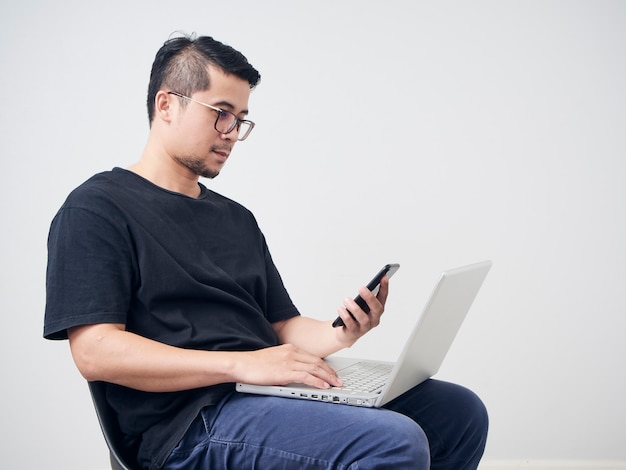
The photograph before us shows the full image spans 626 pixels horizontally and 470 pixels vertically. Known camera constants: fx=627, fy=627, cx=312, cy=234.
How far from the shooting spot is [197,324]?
127 cm

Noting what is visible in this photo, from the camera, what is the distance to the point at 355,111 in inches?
97.3

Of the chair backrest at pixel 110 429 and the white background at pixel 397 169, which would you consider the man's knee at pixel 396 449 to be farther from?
A: the white background at pixel 397 169

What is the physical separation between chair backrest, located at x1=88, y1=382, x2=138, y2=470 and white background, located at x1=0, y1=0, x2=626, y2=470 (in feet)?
4.07

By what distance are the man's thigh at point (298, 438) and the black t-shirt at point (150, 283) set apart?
0.05 m

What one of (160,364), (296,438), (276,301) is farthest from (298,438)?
(276,301)

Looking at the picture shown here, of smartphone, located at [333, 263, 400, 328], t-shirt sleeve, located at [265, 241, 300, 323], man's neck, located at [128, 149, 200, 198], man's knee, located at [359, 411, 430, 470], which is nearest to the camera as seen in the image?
man's knee, located at [359, 411, 430, 470]

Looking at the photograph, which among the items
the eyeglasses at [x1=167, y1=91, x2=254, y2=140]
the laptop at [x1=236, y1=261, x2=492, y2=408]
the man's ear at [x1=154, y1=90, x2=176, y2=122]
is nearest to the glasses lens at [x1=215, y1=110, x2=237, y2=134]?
the eyeglasses at [x1=167, y1=91, x2=254, y2=140]

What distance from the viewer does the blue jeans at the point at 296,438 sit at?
1.03 metres

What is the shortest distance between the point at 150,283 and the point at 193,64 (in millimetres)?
565

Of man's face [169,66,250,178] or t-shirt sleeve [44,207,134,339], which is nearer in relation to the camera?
t-shirt sleeve [44,207,134,339]

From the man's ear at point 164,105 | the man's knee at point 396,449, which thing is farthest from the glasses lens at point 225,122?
the man's knee at point 396,449

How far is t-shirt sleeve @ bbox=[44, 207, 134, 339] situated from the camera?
3.66 ft

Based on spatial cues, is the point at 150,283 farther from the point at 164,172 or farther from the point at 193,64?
the point at 193,64

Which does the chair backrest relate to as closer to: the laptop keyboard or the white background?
the laptop keyboard
